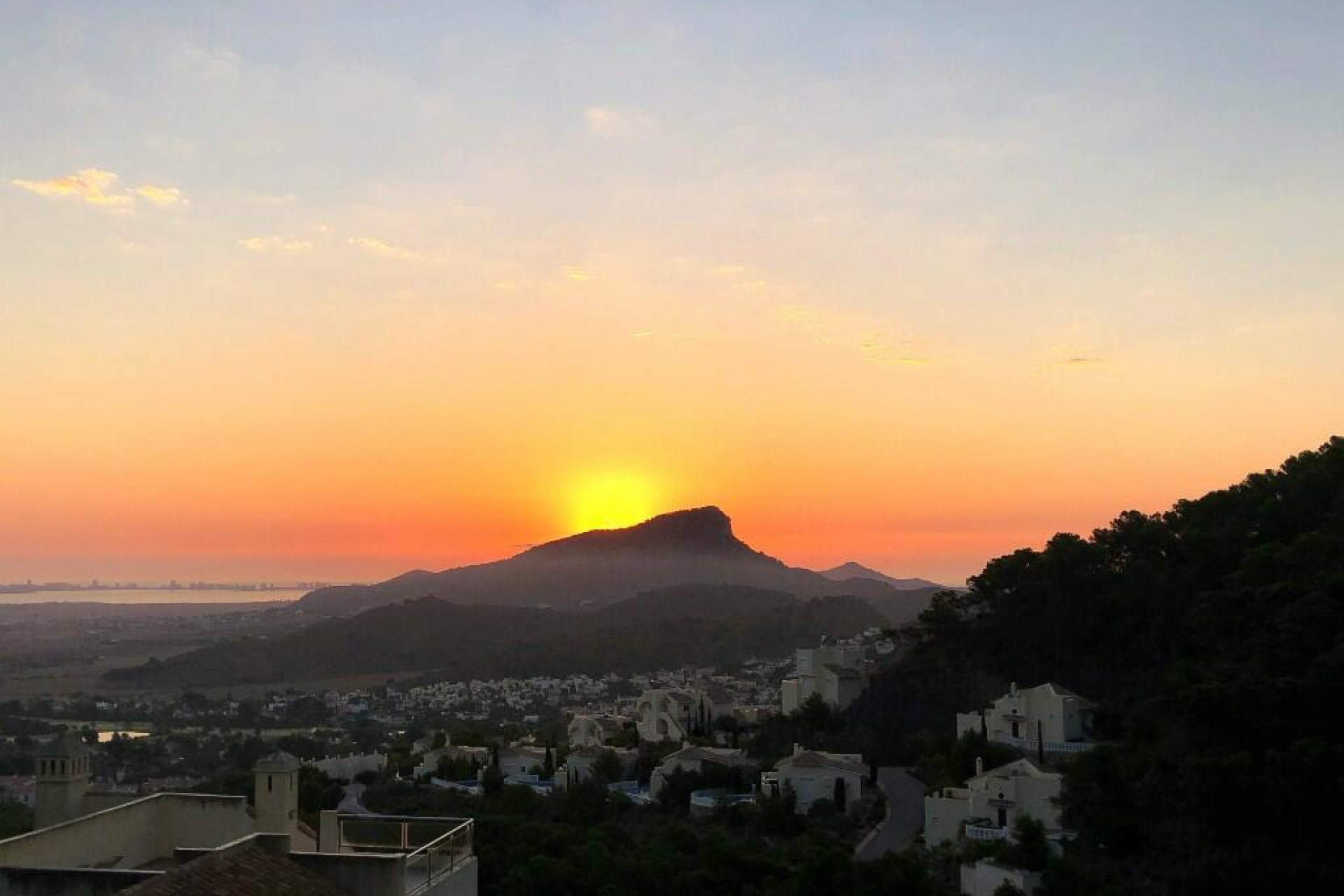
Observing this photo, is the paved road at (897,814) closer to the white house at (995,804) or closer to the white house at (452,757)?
the white house at (995,804)

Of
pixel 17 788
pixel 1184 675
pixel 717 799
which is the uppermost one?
pixel 1184 675

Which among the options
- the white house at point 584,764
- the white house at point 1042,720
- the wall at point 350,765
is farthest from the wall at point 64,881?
the wall at point 350,765

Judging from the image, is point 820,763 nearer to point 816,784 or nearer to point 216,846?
point 816,784

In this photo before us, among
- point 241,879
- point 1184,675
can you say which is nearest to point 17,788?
point 1184,675

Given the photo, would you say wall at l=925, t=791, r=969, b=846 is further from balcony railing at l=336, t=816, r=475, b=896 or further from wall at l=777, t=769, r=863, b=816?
balcony railing at l=336, t=816, r=475, b=896

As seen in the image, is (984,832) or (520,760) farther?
(520,760)

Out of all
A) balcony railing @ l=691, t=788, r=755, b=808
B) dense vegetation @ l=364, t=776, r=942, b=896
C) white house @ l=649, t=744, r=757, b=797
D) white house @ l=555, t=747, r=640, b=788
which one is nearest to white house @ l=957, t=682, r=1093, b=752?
dense vegetation @ l=364, t=776, r=942, b=896
